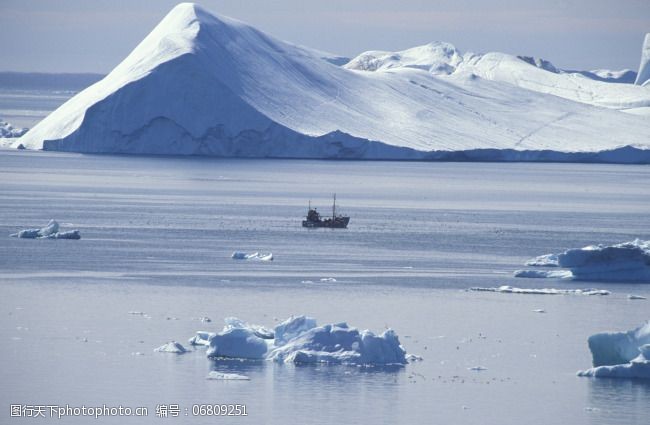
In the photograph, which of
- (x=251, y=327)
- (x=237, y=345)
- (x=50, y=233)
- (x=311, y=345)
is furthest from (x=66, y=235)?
(x=311, y=345)

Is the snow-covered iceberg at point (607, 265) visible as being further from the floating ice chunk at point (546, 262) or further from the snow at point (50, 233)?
the snow at point (50, 233)

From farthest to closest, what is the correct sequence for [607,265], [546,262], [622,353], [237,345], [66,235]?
[66,235], [546,262], [607,265], [237,345], [622,353]

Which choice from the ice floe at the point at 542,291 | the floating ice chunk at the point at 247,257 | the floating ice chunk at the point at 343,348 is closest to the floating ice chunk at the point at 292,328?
the floating ice chunk at the point at 343,348

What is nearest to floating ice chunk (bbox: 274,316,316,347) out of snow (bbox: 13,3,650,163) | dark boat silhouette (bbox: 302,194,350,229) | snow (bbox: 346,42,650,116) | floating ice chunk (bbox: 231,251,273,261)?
floating ice chunk (bbox: 231,251,273,261)

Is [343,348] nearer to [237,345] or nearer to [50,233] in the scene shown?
[237,345]

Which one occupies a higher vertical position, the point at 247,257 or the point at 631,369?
the point at 247,257

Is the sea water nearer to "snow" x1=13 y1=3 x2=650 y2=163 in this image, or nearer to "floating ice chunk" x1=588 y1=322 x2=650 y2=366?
"floating ice chunk" x1=588 y1=322 x2=650 y2=366
